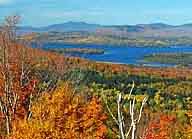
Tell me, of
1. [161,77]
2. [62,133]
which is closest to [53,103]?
[62,133]

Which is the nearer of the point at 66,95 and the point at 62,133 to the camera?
the point at 62,133

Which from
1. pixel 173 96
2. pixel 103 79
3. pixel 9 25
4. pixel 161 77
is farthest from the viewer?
pixel 161 77

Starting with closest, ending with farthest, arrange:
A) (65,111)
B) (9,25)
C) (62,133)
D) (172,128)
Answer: (9,25), (62,133), (65,111), (172,128)

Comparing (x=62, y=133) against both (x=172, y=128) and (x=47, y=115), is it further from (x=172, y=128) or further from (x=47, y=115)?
(x=172, y=128)

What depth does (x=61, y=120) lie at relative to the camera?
119 feet

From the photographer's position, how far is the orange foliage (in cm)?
3072

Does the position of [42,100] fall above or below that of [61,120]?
above

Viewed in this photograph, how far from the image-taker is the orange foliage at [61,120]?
30719mm

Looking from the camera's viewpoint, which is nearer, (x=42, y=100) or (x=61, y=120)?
(x=42, y=100)

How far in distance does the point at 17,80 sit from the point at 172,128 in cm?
2923

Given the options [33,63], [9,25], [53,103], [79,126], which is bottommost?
[79,126]

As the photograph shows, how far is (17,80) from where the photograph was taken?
118 ft

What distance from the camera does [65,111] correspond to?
38.2 meters

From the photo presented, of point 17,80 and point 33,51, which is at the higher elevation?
point 33,51
